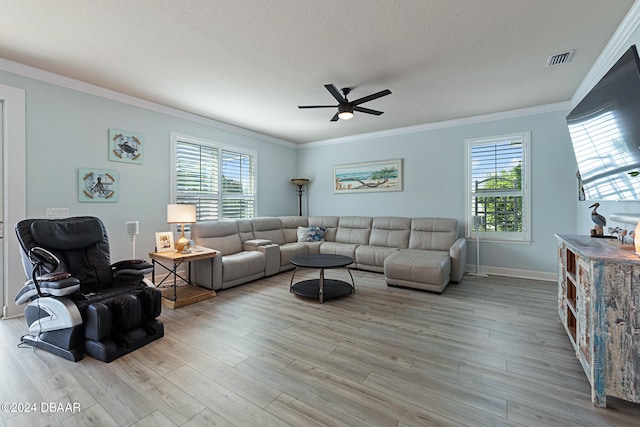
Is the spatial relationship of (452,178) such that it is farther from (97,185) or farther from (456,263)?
(97,185)

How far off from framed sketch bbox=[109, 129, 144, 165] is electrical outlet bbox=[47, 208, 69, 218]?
0.83m

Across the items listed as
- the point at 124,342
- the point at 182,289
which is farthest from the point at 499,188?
the point at 124,342

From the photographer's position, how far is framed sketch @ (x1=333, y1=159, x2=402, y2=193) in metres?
5.57

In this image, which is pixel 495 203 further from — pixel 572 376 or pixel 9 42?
pixel 9 42

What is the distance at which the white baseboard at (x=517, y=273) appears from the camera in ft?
14.0

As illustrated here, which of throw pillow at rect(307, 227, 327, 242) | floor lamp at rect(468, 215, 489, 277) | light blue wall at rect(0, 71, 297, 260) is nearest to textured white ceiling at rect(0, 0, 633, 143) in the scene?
light blue wall at rect(0, 71, 297, 260)

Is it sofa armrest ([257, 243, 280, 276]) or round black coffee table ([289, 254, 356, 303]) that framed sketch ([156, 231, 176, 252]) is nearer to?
sofa armrest ([257, 243, 280, 276])

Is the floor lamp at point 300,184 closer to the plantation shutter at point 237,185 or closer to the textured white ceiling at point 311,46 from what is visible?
the plantation shutter at point 237,185

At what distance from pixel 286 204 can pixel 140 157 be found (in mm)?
3231

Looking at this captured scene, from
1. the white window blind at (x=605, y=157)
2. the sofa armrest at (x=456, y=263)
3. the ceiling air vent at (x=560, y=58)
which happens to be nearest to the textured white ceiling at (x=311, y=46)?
the ceiling air vent at (x=560, y=58)

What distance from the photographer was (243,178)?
552 centimetres

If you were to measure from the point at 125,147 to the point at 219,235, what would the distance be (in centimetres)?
176

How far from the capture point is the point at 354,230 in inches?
224

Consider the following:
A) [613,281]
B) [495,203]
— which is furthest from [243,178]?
[613,281]
